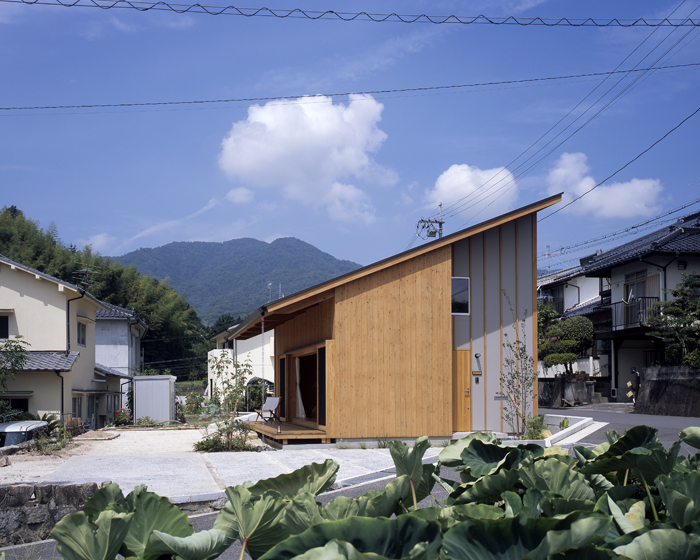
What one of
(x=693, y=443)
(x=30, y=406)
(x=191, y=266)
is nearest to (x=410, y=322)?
(x=693, y=443)

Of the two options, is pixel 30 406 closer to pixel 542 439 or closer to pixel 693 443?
pixel 542 439

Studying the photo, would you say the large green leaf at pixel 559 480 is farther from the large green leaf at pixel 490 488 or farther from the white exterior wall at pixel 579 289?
the white exterior wall at pixel 579 289

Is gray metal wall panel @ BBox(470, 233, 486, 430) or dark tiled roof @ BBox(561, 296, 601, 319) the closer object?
gray metal wall panel @ BBox(470, 233, 486, 430)

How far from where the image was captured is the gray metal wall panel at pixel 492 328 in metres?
13.4

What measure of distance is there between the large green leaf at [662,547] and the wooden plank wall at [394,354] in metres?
11.7

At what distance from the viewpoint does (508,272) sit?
13.9m

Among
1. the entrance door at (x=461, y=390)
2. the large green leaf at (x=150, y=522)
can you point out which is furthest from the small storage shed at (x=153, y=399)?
the large green leaf at (x=150, y=522)

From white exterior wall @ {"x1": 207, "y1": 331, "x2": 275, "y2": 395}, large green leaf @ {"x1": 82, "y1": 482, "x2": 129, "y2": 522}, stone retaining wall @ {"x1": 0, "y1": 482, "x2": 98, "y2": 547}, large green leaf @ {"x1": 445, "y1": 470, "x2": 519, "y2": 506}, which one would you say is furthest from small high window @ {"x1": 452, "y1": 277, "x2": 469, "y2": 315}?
white exterior wall @ {"x1": 207, "y1": 331, "x2": 275, "y2": 395}

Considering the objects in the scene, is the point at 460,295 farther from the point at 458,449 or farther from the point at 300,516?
the point at 300,516

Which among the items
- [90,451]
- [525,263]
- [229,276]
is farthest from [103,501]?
[229,276]

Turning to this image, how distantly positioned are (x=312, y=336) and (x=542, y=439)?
18.6 ft

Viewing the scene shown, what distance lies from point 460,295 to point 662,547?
42.3 ft

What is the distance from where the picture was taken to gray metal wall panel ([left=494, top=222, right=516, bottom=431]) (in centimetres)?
1375

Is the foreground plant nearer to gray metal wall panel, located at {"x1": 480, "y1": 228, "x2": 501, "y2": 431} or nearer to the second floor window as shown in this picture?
gray metal wall panel, located at {"x1": 480, "y1": 228, "x2": 501, "y2": 431}
